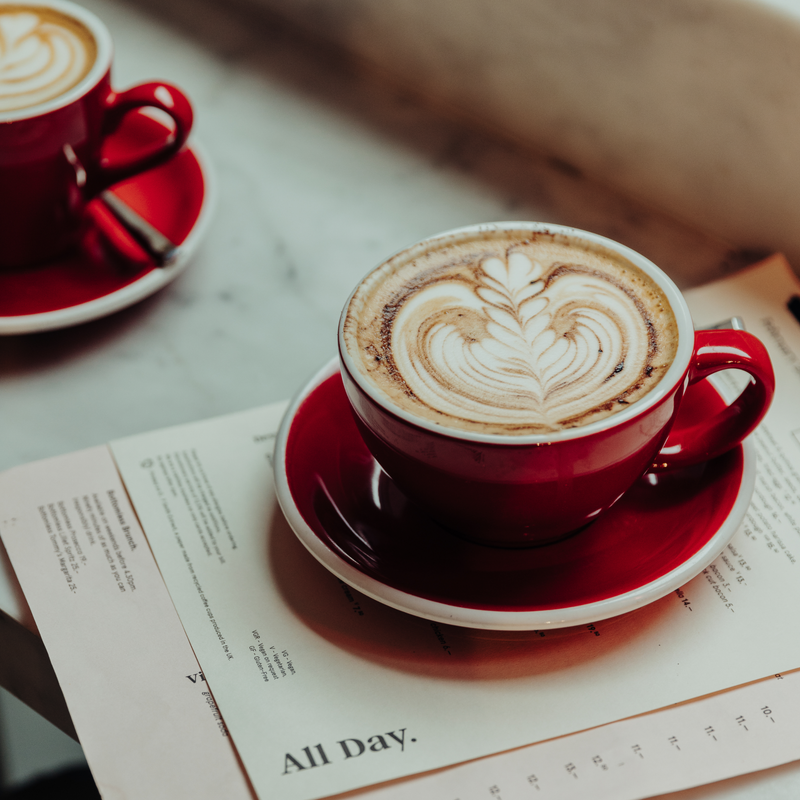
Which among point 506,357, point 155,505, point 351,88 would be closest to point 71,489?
point 155,505

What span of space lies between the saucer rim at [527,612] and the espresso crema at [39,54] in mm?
431

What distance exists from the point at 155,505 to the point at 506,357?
288 mm

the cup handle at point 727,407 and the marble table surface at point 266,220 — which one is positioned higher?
the cup handle at point 727,407

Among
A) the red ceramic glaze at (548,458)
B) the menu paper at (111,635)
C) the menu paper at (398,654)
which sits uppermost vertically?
the red ceramic glaze at (548,458)

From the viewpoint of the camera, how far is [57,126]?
2.44 ft

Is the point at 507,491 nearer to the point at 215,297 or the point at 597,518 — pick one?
the point at 597,518

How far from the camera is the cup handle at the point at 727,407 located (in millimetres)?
549

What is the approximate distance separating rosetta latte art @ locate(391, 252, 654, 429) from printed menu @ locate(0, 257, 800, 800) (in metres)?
0.15

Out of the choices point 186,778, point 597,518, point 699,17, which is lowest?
point 186,778

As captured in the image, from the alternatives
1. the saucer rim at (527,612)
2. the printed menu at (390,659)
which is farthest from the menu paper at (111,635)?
the saucer rim at (527,612)

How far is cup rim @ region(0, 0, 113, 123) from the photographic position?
28.4 inches

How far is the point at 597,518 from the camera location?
0.60 meters

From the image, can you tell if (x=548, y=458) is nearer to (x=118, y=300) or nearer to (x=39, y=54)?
(x=118, y=300)

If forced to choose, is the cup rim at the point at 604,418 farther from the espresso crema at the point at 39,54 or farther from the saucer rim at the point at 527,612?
the espresso crema at the point at 39,54
